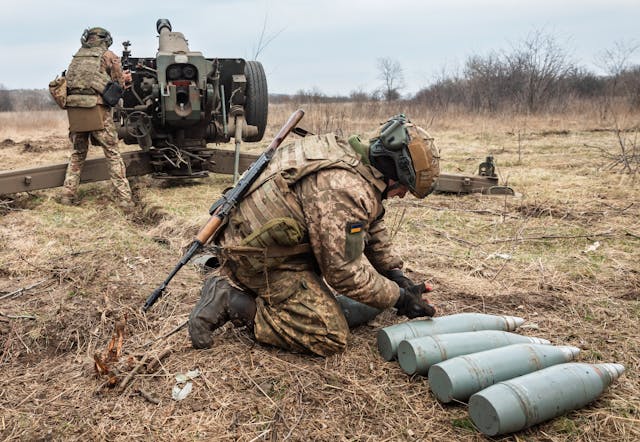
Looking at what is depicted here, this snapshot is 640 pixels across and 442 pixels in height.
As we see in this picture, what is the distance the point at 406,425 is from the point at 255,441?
66 centimetres

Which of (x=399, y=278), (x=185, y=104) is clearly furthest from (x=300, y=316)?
(x=185, y=104)

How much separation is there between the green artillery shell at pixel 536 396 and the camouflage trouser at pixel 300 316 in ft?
2.88

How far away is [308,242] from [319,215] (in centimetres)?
28

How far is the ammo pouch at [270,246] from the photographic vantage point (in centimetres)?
289

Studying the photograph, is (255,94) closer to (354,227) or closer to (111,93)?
(111,93)

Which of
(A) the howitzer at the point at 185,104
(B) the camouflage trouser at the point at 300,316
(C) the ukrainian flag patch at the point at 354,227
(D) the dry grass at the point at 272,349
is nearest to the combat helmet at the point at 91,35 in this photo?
(A) the howitzer at the point at 185,104

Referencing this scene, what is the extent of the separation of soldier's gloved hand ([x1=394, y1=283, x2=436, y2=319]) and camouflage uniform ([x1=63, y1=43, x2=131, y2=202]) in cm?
482

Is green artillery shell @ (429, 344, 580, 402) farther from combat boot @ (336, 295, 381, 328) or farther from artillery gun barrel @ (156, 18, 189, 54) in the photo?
artillery gun barrel @ (156, 18, 189, 54)

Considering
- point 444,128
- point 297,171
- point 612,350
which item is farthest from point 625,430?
point 444,128

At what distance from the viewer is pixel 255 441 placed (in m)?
2.39

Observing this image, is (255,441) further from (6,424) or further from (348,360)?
(6,424)

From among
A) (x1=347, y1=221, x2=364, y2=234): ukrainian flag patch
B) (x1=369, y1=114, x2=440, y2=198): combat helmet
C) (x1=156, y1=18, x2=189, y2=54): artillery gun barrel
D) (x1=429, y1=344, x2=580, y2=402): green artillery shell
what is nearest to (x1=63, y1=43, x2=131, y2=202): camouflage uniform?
(x1=156, y1=18, x2=189, y2=54): artillery gun barrel

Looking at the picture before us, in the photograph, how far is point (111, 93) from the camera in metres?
6.62

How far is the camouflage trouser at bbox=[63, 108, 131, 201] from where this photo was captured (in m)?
6.81
